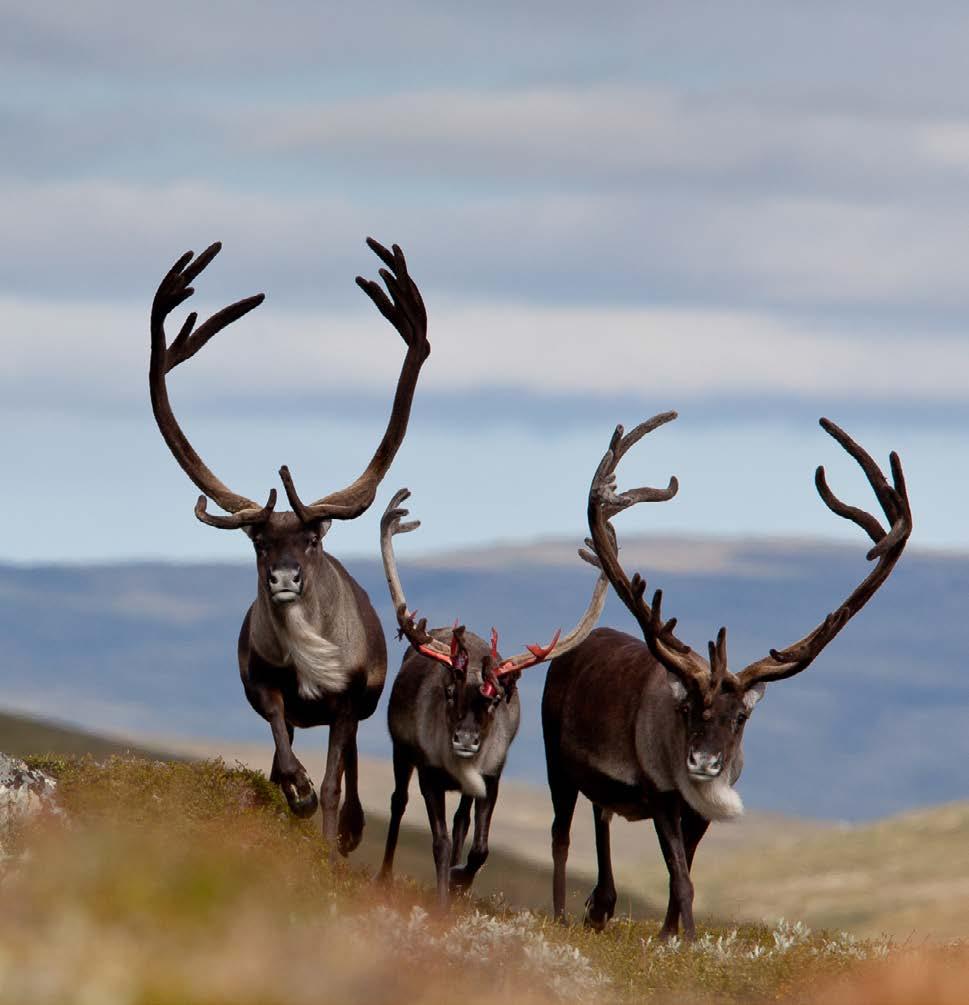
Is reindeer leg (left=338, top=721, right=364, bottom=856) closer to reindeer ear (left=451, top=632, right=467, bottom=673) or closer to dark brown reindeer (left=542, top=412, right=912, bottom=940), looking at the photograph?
dark brown reindeer (left=542, top=412, right=912, bottom=940)

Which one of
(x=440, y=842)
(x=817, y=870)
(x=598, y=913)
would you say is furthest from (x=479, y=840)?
(x=817, y=870)

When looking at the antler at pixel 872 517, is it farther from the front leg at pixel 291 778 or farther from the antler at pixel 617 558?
the front leg at pixel 291 778

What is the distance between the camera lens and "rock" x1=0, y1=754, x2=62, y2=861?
1631 centimetres

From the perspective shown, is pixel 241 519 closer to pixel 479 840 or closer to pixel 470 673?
pixel 470 673

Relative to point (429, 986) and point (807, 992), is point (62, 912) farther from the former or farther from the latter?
point (807, 992)

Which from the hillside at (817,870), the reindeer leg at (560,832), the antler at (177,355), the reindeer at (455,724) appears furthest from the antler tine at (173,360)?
the hillside at (817,870)

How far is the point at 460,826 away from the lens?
1914 cm

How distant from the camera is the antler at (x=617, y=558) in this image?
59.3 feet

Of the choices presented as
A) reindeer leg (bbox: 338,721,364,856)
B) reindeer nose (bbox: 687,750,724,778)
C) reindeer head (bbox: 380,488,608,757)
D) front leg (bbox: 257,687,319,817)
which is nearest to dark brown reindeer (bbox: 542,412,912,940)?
reindeer nose (bbox: 687,750,724,778)

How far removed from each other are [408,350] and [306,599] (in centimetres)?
314

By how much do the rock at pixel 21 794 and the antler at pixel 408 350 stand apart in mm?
3769

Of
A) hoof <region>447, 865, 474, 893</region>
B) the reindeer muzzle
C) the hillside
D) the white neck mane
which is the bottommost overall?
the hillside

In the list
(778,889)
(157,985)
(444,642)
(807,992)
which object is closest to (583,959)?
(807,992)

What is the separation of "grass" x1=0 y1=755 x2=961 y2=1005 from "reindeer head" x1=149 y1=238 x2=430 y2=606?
73.3 inches
